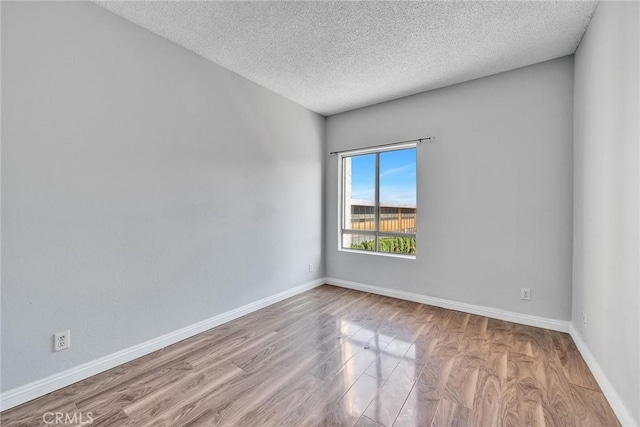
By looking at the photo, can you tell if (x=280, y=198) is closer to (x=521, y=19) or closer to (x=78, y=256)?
(x=78, y=256)

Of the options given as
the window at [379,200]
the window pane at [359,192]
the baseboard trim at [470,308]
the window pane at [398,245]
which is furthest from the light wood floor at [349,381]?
the window pane at [359,192]

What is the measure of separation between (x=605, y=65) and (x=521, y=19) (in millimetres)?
678

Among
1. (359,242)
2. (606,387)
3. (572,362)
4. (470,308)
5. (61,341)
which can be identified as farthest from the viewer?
(359,242)

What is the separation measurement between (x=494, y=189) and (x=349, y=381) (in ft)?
7.99

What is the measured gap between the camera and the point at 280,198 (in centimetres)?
352

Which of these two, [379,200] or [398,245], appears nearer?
[398,245]

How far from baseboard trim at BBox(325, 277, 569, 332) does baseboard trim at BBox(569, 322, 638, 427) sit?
0.29m

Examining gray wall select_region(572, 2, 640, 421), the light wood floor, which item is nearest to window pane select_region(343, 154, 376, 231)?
the light wood floor

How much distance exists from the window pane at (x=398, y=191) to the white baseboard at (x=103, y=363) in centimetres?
216

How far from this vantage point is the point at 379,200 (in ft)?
13.0

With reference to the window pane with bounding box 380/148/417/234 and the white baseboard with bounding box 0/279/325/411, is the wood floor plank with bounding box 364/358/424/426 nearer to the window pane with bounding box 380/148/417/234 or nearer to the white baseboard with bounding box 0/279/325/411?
the white baseboard with bounding box 0/279/325/411

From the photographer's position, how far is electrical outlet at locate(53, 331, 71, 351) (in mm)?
1773

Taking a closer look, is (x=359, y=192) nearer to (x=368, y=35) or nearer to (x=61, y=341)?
(x=368, y=35)

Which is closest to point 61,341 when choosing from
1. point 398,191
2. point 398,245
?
point 398,245
